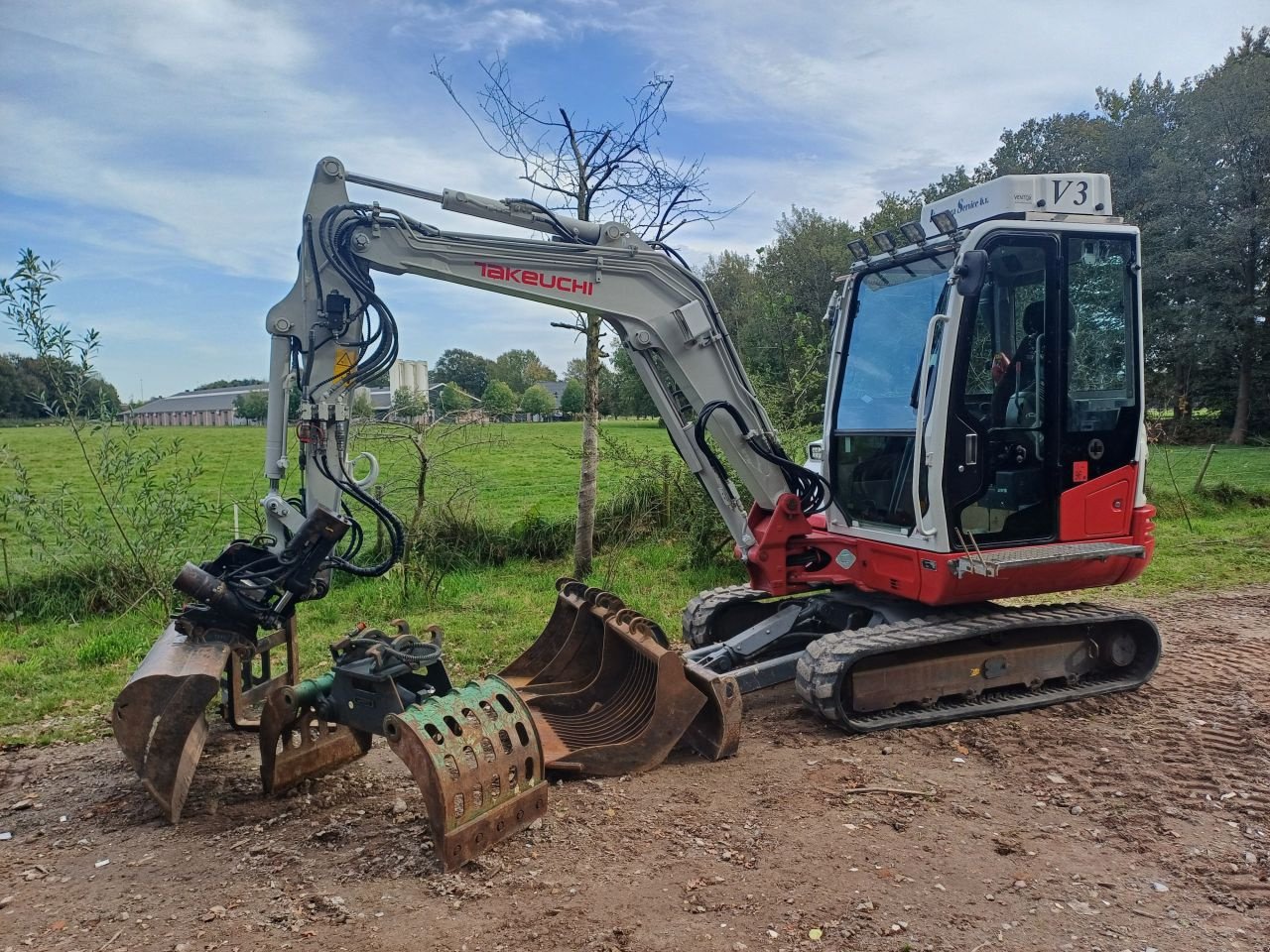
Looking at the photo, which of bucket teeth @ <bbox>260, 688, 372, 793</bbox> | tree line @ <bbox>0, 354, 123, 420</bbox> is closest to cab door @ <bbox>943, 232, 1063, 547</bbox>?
bucket teeth @ <bbox>260, 688, 372, 793</bbox>

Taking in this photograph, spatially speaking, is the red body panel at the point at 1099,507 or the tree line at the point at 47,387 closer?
the red body panel at the point at 1099,507

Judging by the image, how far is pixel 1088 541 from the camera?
5.42m

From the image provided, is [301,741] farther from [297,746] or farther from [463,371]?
[463,371]

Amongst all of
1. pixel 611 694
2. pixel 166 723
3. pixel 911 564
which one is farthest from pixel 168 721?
pixel 911 564

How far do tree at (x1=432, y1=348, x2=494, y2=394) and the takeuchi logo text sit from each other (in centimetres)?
519

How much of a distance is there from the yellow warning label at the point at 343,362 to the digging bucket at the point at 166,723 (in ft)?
5.16

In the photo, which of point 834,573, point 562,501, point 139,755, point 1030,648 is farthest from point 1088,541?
point 562,501

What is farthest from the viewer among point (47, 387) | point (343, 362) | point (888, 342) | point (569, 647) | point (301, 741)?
point (47, 387)

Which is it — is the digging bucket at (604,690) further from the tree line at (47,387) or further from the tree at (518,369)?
the tree at (518,369)

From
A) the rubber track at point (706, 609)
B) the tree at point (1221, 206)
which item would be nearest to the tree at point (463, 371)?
the rubber track at point (706, 609)

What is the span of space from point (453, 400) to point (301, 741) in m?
5.44

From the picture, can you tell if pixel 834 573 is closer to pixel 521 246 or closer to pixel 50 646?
pixel 521 246

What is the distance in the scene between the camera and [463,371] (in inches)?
1195

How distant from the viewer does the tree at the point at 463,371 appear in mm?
20806
